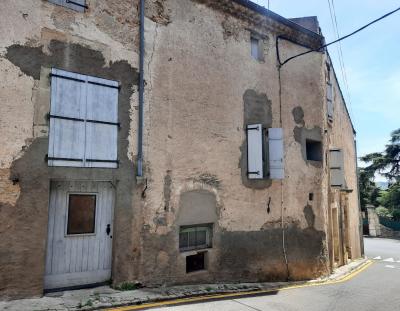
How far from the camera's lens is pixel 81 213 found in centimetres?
670

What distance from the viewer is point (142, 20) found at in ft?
25.0

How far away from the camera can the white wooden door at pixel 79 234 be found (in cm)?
637

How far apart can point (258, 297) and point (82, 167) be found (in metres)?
4.44

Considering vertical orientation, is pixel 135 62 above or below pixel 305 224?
above

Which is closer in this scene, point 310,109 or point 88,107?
point 88,107

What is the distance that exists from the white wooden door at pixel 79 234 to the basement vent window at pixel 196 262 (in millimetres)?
1970

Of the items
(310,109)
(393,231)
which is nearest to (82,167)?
(310,109)

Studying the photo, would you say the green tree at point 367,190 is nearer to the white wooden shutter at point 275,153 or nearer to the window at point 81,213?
the white wooden shutter at point 275,153

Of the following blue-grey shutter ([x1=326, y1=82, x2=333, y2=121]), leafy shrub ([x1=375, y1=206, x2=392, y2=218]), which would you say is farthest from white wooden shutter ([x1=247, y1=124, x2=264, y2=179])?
leafy shrub ([x1=375, y1=206, x2=392, y2=218])

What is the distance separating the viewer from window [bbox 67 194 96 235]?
6605 mm

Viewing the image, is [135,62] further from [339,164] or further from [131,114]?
[339,164]

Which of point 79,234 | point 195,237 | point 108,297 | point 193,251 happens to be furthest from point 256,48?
point 108,297

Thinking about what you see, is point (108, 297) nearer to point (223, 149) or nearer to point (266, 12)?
point (223, 149)

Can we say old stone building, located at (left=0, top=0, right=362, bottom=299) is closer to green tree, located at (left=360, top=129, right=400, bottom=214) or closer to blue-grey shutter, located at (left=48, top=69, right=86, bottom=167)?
blue-grey shutter, located at (left=48, top=69, right=86, bottom=167)
